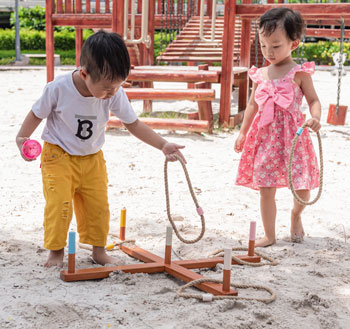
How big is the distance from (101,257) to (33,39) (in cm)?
1915

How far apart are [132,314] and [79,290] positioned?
347 millimetres

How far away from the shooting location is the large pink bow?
3316 mm

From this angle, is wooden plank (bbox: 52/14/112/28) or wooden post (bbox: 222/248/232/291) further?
wooden plank (bbox: 52/14/112/28)

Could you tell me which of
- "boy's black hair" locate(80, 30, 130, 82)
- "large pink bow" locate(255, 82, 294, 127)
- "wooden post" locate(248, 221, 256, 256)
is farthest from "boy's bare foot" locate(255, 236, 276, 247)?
"boy's black hair" locate(80, 30, 130, 82)

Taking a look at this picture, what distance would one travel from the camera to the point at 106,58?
2.52m

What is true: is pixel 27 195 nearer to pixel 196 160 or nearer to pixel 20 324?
pixel 196 160

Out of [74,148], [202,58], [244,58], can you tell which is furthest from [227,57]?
[74,148]

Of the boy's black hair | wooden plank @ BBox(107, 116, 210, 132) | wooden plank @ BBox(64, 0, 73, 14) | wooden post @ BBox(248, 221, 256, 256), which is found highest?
wooden plank @ BBox(64, 0, 73, 14)

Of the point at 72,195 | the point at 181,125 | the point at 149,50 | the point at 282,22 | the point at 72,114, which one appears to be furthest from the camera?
the point at 149,50

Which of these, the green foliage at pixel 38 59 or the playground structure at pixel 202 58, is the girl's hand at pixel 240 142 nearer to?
the playground structure at pixel 202 58

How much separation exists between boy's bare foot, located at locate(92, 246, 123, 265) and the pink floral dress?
97 cm

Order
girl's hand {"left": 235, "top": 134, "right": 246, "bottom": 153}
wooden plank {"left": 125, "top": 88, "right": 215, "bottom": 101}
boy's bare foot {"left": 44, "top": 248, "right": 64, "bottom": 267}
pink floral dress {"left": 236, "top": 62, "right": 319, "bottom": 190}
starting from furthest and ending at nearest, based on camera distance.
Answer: wooden plank {"left": 125, "top": 88, "right": 215, "bottom": 101} < girl's hand {"left": 235, "top": 134, "right": 246, "bottom": 153} < pink floral dress {"left": 236, "top": 62, "right": 319, "bottom": 190} < boy's bare foot {"left": 44, "top": 248, "right": 64, "bottom": 267}

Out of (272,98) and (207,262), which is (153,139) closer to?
(207,262)

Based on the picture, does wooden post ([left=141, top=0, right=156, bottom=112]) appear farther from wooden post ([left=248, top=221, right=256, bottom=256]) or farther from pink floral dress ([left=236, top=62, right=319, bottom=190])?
wooden post ([left=248, top=221, right=256, bottom=256])
